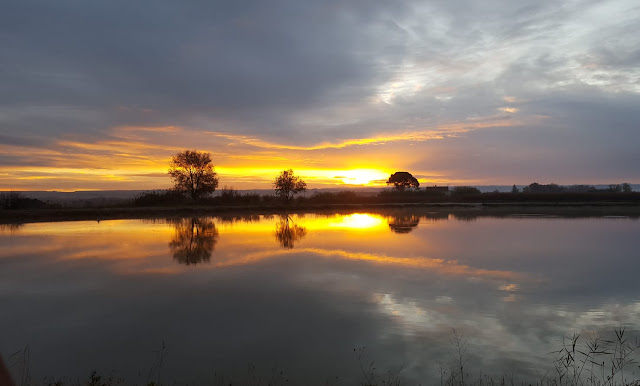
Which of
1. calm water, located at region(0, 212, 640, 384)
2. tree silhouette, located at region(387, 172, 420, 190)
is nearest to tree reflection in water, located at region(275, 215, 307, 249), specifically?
calm water, located at region(0, 212, 640, 384)

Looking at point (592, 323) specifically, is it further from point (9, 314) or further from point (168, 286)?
point (9, 314)

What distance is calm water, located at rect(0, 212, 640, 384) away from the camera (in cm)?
617

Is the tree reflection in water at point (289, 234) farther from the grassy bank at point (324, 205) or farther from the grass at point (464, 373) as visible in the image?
the grassy bank at point (324, 205)

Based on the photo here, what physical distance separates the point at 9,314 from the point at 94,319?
6.78ft

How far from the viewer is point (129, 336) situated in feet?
23.4

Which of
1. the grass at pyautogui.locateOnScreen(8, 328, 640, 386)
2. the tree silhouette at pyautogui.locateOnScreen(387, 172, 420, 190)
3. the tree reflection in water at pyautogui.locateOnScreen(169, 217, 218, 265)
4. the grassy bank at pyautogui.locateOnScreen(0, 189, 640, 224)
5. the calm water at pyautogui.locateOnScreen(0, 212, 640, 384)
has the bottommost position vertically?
the grass at pyautogui.locateOnScreen(8, 328, 640, 386)

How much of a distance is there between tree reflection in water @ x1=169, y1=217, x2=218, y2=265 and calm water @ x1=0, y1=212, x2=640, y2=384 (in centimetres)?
17

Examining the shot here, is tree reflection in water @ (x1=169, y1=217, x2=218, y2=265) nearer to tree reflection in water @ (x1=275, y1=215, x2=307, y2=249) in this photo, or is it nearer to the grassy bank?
tree reflection in water @ (x1=275, y1=215, x2=307, y2=249)

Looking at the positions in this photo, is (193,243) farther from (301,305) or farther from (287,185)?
(287,185)

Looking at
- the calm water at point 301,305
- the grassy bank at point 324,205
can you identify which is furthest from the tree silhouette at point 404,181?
the calm water at point 301,305

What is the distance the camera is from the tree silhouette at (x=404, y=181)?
75.8 m

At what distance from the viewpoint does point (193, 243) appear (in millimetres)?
18156

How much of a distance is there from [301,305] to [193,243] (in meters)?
10.7

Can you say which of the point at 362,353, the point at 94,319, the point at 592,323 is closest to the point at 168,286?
the point at 94,319
